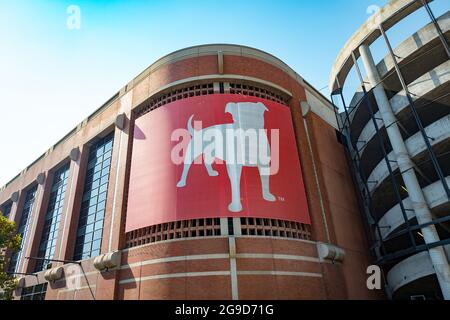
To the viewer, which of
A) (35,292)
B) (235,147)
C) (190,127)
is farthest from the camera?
(35,292)

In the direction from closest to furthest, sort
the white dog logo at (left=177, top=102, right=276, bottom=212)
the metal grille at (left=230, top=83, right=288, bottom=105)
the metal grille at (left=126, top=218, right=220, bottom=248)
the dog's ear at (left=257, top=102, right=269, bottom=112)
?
1. the metal grille at (left=126, top=218, right=220, bottom=248)
2. the white dog logo at (left=177, top=102, right=276, bottom=212)
3. the dog's ear at (left=257, top=102, right=269, bottom=112)
4. the metal grille at (left=230, top=83, right=288, bottom=105)

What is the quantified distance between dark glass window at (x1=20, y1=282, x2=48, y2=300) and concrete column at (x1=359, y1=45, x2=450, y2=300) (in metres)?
33.3

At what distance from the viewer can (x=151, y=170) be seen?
2419 cm

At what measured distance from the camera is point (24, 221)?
42.9 m

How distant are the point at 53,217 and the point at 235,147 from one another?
26.0 metres

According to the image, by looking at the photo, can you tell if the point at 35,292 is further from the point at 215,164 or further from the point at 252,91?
the point at 252,91

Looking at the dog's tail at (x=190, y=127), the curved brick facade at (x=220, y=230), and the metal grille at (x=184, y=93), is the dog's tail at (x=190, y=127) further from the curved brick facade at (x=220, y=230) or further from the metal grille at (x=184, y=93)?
the curved brick facade at (x=220, y=230)

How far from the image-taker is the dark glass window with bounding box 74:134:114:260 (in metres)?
28.3

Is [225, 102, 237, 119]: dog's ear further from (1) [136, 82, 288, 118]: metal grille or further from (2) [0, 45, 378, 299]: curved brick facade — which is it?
(2) [0, 45, 378, 299]: curved brick facade

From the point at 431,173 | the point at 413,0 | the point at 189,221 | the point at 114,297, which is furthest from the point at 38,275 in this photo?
the point at 413,0

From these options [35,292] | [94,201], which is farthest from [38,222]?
[94,201]

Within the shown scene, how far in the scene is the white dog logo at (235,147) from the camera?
73.3ft

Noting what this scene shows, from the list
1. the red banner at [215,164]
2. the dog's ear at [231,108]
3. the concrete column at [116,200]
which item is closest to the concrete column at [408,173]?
the red banner at [215,164]

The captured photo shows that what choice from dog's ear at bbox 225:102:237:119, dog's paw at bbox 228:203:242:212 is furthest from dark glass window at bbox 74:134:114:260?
dog's ear at bbox 225:102:237:119
